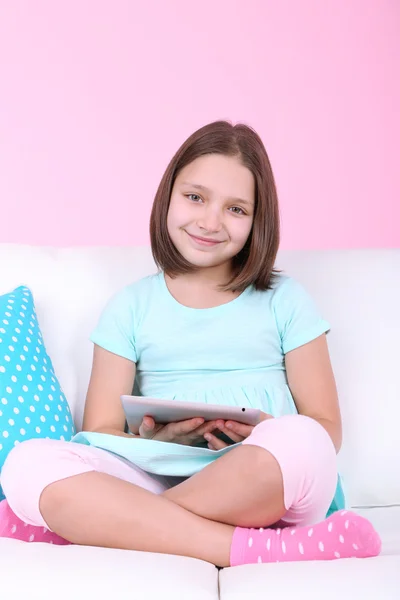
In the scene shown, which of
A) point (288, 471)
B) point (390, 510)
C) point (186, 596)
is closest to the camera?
point (186, 596)

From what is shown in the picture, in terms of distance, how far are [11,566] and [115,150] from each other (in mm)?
1679

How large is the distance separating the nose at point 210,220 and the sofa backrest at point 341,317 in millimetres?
219

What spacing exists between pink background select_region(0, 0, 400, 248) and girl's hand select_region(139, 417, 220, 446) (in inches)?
44.7

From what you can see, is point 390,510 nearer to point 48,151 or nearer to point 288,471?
point 288,471

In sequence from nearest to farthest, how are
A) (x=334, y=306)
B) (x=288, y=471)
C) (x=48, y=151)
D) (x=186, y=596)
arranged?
1. (x=186, y=596)
2. (x=288, y=471)
3. (x=334, y=306)
4. (x=48, y=151)

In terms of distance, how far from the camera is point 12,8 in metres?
2.46

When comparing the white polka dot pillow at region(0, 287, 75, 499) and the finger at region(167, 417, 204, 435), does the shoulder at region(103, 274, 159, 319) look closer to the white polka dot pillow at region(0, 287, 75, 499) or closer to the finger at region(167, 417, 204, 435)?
the white polka dot pillow at region(0, 287, 75, 499)

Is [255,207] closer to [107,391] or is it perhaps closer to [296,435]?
[107,391]

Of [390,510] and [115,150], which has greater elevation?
[115,150]

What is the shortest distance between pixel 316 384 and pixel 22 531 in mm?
552

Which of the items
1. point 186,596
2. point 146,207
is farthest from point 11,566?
point 146,207

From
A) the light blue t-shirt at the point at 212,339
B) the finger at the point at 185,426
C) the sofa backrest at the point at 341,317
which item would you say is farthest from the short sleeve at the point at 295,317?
the finger at the point at 185,426

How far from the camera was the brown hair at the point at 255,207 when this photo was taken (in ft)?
5.25

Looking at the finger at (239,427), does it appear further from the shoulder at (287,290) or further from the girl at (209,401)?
the shoulder at (287,290)
